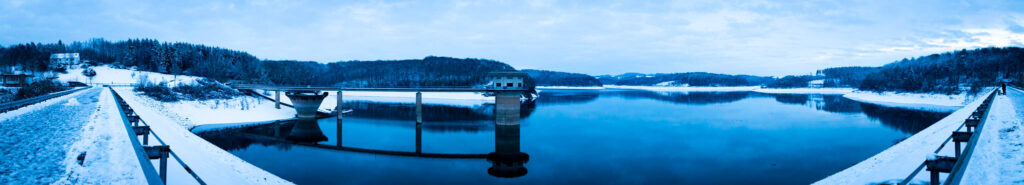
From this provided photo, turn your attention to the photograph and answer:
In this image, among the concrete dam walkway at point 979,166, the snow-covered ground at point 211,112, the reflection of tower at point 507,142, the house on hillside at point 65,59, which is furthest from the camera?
the house on hillside at point 65,59

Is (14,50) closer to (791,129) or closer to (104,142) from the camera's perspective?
(104,142)

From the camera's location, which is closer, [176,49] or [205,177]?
[205,177]

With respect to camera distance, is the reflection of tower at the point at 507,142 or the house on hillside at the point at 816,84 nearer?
the reflection of tower at the point at 507,142

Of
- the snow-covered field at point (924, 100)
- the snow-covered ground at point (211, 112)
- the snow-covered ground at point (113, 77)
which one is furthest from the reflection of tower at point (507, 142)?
the snow-covered ground at point (113, 77)

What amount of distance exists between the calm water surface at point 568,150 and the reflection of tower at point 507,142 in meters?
0.11

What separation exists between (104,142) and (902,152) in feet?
93.7

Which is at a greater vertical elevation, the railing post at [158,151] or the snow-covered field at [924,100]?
the railing post at [158,151]

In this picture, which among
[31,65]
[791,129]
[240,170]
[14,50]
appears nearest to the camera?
[240,170]

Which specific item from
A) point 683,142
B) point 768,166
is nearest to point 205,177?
point 768,166

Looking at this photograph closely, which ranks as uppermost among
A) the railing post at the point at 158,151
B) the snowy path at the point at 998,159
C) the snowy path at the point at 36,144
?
the railing post at the point at 158,151

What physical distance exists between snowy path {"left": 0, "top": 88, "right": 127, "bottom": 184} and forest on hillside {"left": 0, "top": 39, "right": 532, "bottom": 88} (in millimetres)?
89056

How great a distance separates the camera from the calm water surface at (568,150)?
64.3 ft

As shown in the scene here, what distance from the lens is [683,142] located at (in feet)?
96.1

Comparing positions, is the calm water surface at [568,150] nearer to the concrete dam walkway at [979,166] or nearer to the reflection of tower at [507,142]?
the reflection of tower at [507,142]
